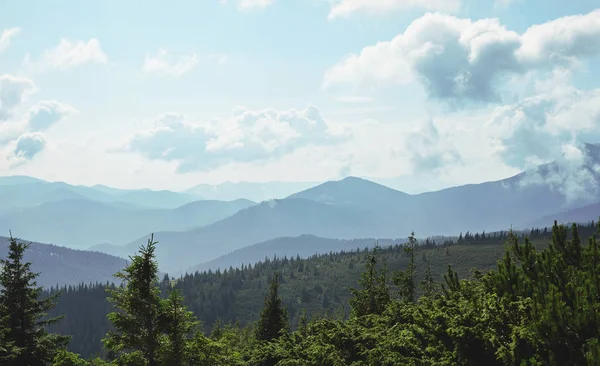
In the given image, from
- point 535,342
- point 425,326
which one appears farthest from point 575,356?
point 425,326

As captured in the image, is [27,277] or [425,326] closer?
[425,326]

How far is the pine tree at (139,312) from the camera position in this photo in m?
21.9

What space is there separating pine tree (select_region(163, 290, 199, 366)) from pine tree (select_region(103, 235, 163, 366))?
1.40ft

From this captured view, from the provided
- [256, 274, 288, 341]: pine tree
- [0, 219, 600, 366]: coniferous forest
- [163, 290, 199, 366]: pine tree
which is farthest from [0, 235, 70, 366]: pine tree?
[256, 274, 288, 341]: pine tree

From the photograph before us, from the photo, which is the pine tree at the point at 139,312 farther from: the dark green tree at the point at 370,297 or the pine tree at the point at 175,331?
Result: the dark green tree at the point at 370,297

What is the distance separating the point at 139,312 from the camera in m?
22.2

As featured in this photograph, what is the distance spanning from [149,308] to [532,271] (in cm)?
1800

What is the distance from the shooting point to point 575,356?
15469 millimetres

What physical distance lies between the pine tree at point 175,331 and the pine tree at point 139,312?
0.43m

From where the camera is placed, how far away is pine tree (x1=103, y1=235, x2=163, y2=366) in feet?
71.9

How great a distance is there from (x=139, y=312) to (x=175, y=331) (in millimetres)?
1891

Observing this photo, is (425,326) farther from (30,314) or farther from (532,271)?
(30,314)

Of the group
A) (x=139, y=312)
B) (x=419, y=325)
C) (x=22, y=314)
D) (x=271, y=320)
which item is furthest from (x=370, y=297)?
(x=22, y=314)

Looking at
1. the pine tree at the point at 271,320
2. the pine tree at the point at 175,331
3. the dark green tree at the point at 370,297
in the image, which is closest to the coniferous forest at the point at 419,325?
the pine tree at the point at 175,331
